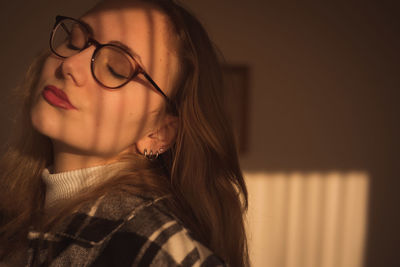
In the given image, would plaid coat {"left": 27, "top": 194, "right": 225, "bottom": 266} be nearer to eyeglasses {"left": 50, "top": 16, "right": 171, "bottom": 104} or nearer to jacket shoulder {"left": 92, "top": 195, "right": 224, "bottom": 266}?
jacket shoulder {"left": 92, "top": 195, "right": 224, "bottom": 266}

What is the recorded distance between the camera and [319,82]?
1705 millimetres

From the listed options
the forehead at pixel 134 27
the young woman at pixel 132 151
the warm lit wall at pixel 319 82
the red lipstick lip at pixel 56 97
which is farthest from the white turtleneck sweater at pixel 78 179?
the warm lit wall at pixel 319 82

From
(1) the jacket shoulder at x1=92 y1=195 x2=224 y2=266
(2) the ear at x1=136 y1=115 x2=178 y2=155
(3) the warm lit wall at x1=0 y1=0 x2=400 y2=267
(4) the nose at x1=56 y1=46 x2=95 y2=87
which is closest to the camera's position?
(1) the jacket shoulder at x1=92 y1=195 x2=224 y2=266

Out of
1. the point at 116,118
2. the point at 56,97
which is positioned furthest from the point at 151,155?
the point at 56,97

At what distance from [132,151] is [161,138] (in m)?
0.08

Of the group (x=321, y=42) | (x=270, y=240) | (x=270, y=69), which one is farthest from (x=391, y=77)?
(x=270, y=240)

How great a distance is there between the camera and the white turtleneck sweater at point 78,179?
0.77 metres

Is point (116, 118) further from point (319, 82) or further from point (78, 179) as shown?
point (319, 82)

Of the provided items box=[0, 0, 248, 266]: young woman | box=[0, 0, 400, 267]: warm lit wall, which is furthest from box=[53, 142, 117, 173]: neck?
box=[0, 0, 400, 267]: warm lit wall

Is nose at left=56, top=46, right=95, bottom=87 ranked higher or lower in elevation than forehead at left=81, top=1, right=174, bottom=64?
lower

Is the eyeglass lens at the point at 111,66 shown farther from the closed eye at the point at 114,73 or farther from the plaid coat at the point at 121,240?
the plaid coat at the point at 121,240

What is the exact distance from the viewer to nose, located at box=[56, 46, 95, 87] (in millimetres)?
692

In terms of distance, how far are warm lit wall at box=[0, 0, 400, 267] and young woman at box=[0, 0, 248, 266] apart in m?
0.86

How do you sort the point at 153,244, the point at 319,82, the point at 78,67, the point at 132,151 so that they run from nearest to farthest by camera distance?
the point at 153,244, the point at 78,67, the point at 132,151, the point at 319,82
